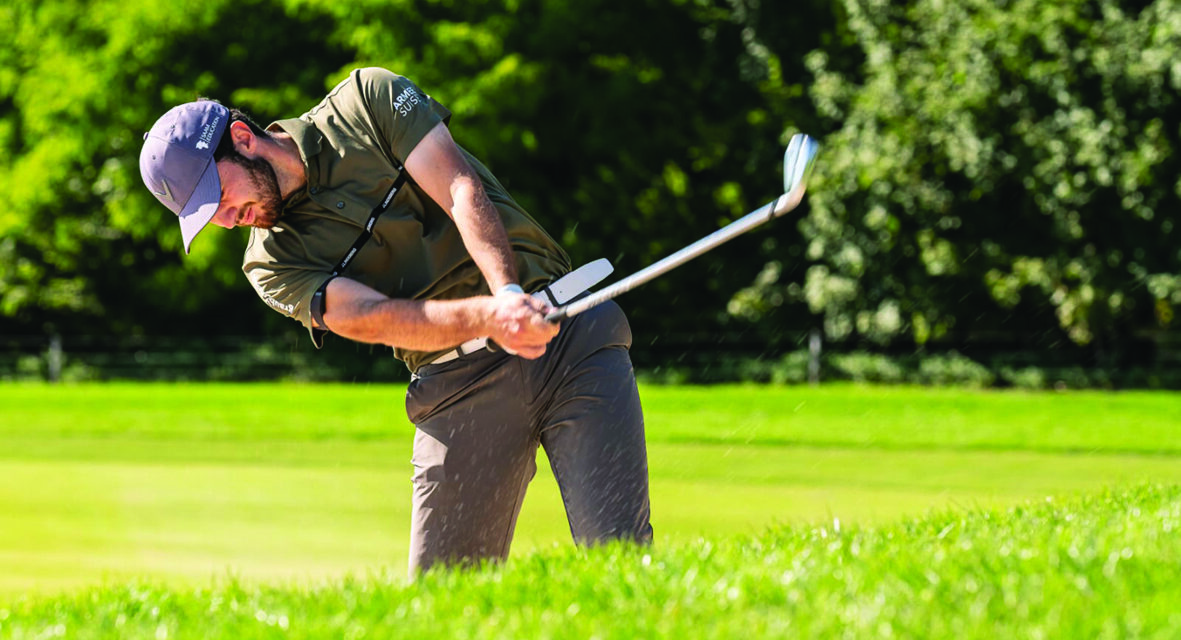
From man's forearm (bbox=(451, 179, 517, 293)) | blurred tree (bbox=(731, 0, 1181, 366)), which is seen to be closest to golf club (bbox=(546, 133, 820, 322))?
man's forearm (bbox=(451, 179, 517, 293))

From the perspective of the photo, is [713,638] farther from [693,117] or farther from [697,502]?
[693,117]

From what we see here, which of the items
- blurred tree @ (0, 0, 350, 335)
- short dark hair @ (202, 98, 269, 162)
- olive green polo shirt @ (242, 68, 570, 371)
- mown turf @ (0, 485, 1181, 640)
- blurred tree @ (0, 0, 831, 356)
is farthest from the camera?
blurred tree @ (0, 0, 350, 335)

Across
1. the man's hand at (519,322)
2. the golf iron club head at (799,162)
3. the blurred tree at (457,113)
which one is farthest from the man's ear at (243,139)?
the blurred tree at (457,113)

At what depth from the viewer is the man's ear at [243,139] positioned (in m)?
4.30

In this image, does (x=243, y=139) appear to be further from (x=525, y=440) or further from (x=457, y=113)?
(x=457, y=113)

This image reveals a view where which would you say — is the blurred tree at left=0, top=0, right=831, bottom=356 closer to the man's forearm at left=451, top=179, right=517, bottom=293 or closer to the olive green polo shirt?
the olive green polo shirt

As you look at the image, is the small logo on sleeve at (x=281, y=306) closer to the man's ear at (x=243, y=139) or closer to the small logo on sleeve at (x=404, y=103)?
the man's ear at (x=243, y=139)

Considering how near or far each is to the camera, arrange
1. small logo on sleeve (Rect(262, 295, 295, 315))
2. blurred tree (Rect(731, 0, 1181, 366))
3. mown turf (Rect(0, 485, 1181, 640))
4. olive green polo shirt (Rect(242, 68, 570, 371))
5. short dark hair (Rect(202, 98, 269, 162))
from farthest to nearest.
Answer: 1. blurred tree (Rect(731, 0, 1181, 366))
2. small logo on sleeve (Rect(262, 295, 295, 315))
3. olive green polo shirt (Rect(242, 68, 570, 371))
4. short dark hair (Rect(202, 98, 269, 162))
5. mown turf (Rect(0, 485, 1181, 640))

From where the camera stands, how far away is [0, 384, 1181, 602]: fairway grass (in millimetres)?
7020

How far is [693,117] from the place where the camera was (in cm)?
2581

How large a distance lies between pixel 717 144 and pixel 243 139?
Answer: 21.4m

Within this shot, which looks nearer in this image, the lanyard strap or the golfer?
the golfer

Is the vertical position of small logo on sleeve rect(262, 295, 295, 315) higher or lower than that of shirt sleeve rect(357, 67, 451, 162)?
lower

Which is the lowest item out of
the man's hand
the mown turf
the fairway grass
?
the fairway grass
